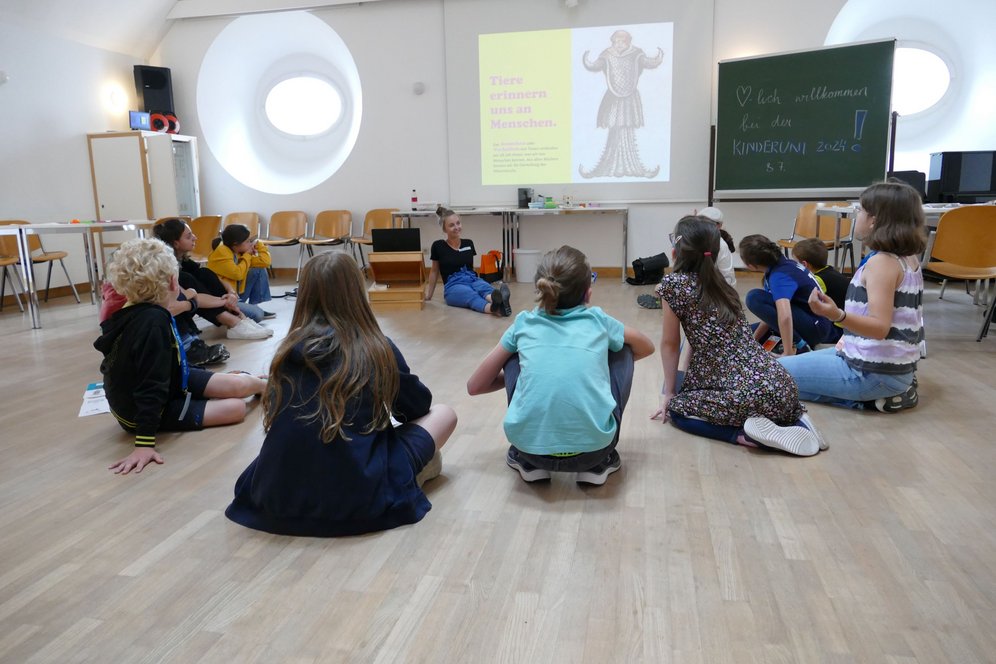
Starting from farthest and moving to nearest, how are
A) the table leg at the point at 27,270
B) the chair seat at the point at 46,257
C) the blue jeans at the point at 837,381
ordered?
1. the chair seat at the point at 46,257
2. the table leg at the point at 27,270
3. the blue jeans at the point at 837,381

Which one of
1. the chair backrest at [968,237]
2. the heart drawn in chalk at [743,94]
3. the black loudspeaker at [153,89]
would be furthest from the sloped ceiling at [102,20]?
the chair backrest at [968,237]

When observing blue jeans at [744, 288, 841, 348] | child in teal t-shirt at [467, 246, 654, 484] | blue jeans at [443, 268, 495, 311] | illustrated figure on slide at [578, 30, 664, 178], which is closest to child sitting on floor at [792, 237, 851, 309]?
blue jeans at [744, 288, 841, 348]

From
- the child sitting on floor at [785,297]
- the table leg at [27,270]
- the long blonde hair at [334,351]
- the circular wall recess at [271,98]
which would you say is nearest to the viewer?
the long blonde hair at [334,351]

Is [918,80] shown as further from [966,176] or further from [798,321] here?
[798,321]

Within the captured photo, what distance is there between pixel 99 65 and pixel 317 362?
7.27m

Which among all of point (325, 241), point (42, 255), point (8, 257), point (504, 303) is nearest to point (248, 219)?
point (325, 241)

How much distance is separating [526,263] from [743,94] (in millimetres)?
2573

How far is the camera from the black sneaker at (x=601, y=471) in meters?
2.12

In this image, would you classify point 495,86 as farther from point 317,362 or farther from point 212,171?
point 317,362

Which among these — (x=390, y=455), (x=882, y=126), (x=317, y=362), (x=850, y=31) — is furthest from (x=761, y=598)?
(x=850, y=31)

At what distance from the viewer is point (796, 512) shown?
1928mm

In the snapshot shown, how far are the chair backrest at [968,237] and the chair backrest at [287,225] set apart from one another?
19.9ft

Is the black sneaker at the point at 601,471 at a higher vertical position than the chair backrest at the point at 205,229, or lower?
lower

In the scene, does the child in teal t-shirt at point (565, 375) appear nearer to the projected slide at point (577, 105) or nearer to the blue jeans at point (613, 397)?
the blue jeans at point (613, 397)
